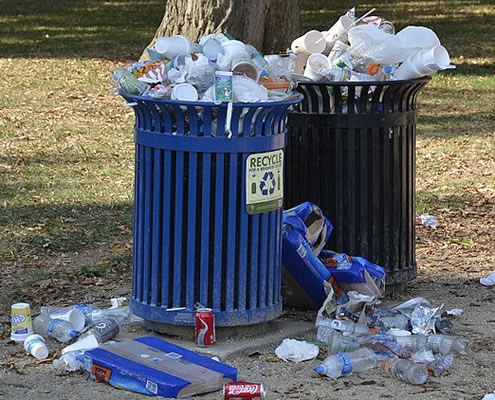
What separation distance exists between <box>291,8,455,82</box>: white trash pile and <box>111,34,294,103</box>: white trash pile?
15.8 inches

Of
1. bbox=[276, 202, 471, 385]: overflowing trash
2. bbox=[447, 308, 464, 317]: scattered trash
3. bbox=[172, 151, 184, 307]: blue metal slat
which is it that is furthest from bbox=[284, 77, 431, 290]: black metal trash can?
bbox=[172, 151, 184, 307]: blue metal slat

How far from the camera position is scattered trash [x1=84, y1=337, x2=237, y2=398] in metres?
4.33

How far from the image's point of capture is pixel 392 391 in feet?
14.6

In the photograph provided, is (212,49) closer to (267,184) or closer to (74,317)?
(267,184)

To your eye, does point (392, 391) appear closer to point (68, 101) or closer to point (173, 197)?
point (173, 197)

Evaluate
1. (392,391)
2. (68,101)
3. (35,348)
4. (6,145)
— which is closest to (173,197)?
(35,348)

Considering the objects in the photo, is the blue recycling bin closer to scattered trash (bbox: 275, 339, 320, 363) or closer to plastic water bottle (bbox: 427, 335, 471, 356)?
scattered trash (bbox: 275, 339, 320, 363)

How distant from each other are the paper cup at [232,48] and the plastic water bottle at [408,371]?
149 centimetres

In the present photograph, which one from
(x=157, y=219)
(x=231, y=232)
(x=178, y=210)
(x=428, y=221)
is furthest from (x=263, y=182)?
(x=428, y=221)

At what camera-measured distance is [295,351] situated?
4801 mm

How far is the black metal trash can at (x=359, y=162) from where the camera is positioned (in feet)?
17.8

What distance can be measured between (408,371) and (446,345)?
0.43m

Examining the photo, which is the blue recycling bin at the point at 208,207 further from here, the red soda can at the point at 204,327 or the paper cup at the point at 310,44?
the paper cup at the point at 310,44

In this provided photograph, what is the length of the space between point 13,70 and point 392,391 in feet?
33.9
